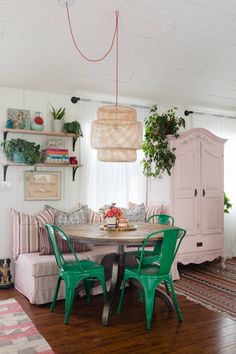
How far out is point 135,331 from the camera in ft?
10.5

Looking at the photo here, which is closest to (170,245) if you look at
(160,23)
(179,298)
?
(179,298)

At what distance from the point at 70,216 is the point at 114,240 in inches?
57.3

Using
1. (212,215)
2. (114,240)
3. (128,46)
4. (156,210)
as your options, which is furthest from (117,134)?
(212,215)

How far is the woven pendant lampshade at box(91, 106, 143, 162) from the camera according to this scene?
3.58 metres

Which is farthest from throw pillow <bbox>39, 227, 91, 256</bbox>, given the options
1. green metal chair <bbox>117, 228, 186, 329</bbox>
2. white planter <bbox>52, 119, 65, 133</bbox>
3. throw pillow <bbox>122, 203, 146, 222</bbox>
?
white planter <bbox>52, 119, 65, 133</bbox>

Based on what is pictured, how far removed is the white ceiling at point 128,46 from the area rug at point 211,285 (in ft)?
8.33

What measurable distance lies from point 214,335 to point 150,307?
1.90 feet

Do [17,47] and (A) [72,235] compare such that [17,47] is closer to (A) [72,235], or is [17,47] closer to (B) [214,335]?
(A) [72,235]

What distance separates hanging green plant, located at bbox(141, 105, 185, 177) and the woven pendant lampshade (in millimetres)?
1243

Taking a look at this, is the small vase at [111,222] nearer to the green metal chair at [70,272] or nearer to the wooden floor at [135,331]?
the green metal chair at [70,272]

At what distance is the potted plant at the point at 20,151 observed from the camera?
4430 mm

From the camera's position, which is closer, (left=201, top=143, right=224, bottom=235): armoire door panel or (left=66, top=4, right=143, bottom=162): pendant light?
(left=66, top=4, right=143, bottom=162): pendant light

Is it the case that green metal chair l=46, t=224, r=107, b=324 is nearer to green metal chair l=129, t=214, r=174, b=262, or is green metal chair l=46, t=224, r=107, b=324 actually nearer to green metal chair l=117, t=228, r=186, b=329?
green metal chair l=117, t=228, r=186, b=329

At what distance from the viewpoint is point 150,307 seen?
10.7 ft
